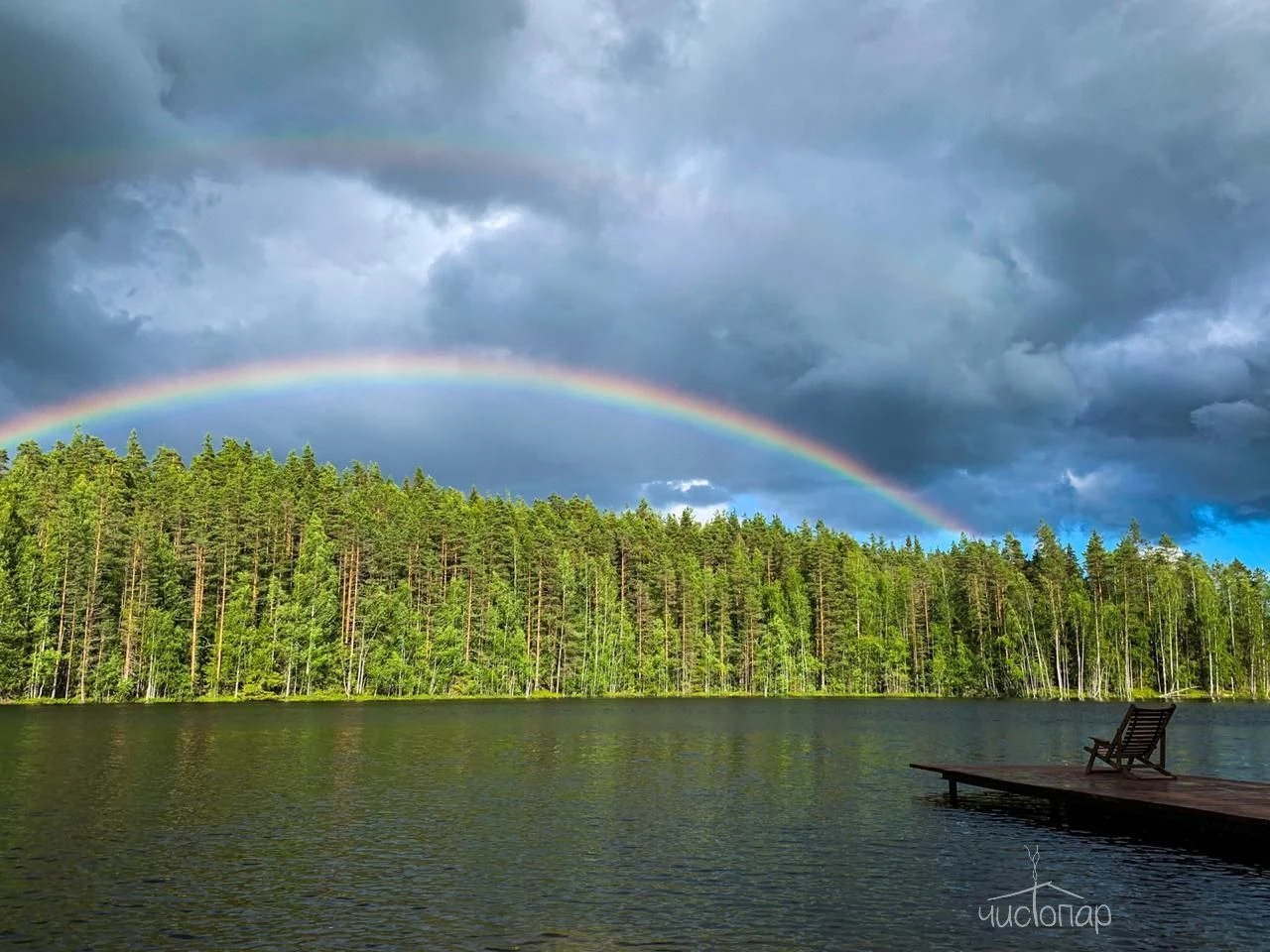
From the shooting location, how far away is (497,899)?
63.9 feet

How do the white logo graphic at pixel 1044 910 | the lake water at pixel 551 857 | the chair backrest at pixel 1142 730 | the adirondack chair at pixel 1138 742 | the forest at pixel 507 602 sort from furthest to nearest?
the forest at pixel 507 602 < the adirondack chair at pixel 1138 742 < the chair backrest at pixel 1142 730 < the white logo graphic at pixel 1044 910 < the lake water at pixel 551 857

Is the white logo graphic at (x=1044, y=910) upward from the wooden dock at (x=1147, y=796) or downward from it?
downward

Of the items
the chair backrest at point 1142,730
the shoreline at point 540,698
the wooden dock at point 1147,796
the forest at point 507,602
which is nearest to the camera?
the wooden dock at point 1147,796

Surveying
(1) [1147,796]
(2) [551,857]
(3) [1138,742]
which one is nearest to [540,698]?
(3) [1138,742]

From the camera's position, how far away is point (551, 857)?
23703 mm

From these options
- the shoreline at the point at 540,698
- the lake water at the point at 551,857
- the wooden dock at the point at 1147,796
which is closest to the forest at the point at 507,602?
the shoreline at the point at 540,698

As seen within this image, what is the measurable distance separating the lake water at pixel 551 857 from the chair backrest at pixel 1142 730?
17.5 ft

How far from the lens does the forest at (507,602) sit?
11250 centimetres

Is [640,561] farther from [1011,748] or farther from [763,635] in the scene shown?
[1011,748]

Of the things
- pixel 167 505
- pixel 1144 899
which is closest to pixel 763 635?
pixel 167 505

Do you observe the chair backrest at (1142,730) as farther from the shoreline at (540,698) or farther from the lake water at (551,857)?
the shoreline at (540,698)

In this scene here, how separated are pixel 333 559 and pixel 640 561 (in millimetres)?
56833

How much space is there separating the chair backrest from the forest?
10627 centimetres

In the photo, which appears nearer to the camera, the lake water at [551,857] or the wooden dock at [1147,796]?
the lake water at [551,857]
